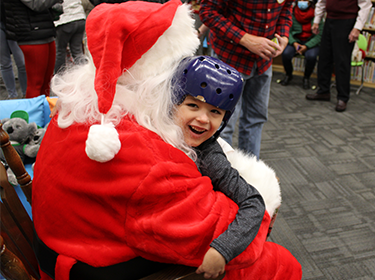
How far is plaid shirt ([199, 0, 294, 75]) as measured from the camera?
1.46 metres

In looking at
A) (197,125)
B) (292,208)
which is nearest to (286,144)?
(292,208)

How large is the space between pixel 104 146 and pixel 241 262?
1.48ft

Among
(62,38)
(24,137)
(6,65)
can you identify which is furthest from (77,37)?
(24,137)

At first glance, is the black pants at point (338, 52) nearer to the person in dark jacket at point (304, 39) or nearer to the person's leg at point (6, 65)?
the person in dark jacket at point (304, 39)

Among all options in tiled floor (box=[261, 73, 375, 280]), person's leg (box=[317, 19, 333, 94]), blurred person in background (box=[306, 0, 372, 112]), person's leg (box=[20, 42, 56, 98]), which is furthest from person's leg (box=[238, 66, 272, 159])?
person's leg (box=[317, 19, 333, 94])

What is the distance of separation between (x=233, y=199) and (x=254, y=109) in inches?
44.2

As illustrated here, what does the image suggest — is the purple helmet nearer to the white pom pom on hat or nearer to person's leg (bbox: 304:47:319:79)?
the white pom pom on hat

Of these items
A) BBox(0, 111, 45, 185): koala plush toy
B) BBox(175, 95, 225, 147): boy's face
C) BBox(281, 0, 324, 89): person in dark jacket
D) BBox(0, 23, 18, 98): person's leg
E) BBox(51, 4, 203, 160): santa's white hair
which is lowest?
BBox(0, 23, 18, 98): person's leg

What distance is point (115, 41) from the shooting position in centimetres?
66

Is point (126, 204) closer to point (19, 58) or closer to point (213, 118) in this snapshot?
point (213, 118)

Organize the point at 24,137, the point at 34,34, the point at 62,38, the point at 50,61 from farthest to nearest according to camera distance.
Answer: the point at 62,38
the point at 50,61
the point at 34,34
the point at 24,137

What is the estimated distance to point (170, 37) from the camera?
0.76m

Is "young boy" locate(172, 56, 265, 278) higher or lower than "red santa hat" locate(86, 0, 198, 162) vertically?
lower

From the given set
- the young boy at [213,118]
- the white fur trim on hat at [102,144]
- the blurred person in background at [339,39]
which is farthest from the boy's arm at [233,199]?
the blurred person in background at [339,39]
